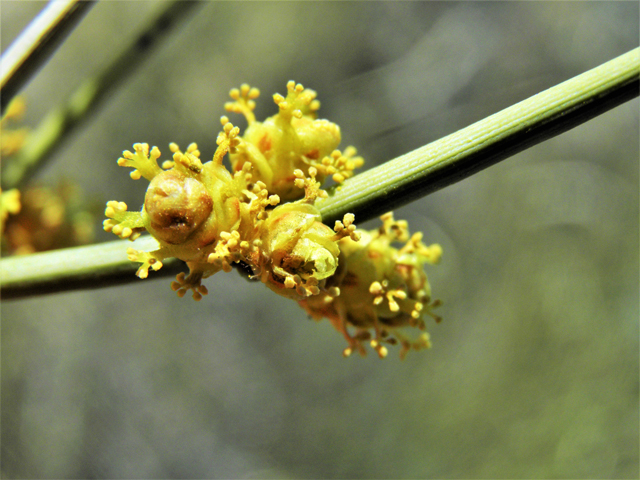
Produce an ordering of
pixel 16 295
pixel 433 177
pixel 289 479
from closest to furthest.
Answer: pixel 433 177, pixel 16 295, pixel 289 479

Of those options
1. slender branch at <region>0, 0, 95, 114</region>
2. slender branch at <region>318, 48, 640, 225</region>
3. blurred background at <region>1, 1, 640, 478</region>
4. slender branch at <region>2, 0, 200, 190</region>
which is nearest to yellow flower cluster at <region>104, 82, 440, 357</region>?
slender branch at <region>318, 48, 640, 225</region>

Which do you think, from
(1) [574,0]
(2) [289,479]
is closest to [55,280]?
(2) [289,479]

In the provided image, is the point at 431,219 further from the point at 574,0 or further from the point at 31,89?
the point at 31,89

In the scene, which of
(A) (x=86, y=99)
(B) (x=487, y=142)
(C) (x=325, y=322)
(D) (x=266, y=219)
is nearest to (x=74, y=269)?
(D) (x=266, y=219)

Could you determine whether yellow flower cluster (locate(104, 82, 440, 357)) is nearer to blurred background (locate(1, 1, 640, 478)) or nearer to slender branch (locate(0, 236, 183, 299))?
slender branch (locate(0, 236, 183, 299))

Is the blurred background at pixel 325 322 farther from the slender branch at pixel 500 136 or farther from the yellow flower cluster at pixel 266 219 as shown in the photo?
the slender branch at pixel 500 136

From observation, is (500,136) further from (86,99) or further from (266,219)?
(86,99)

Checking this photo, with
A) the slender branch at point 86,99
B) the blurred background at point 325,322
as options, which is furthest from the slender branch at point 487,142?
the blurred background at point 325,322
